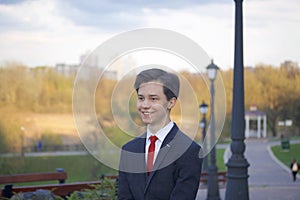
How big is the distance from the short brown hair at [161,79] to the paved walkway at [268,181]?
1315 centimetres

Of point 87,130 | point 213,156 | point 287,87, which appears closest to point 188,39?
point 87,130

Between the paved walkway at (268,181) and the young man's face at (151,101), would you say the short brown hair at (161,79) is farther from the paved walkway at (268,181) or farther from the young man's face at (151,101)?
the paved walkway at (268,181)

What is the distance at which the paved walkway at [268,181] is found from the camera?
53.2 ft

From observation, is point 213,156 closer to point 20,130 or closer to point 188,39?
point 188,39

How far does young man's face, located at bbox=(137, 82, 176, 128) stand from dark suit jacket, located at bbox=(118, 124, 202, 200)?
177mm

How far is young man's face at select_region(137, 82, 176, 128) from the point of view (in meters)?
2.38

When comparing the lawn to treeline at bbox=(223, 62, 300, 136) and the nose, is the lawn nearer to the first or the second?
treeline at bbox=(223, 62, 300, 136)

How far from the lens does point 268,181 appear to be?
77.4 ft

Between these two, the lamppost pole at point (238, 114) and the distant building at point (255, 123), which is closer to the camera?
the lamppost pole at point (238, 114)

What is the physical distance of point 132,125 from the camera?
263 centimetres

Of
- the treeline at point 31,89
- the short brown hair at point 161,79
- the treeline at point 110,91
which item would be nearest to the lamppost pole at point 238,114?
the treeline at point 110,91

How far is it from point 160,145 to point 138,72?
379 mm

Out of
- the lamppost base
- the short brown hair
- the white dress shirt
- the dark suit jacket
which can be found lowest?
the lamppost base

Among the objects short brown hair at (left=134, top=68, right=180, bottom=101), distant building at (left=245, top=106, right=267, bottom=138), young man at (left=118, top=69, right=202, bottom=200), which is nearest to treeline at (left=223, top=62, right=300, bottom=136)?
distant building at (left=245, top=106, right=267, bottom=138)
